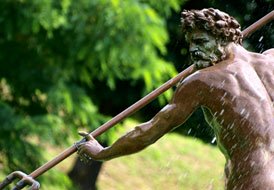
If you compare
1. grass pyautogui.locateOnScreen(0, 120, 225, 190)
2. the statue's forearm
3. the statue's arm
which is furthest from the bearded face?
grass pyautogui.locateOnScreen(0, 120, 225, 190)

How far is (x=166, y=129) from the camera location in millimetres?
5324

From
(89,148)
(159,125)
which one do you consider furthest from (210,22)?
(89,148)

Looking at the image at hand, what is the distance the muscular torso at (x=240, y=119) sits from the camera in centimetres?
520

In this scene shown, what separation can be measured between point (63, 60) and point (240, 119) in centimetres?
684

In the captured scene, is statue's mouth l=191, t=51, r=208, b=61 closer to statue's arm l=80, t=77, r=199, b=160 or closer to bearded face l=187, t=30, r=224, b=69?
bearded face l=187, t=30, r=224, b=69

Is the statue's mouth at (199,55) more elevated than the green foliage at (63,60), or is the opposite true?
the statue's mouth at (199,55)

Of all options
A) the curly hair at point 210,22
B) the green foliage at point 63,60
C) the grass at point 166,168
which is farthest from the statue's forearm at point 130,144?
the grass at point 166,168

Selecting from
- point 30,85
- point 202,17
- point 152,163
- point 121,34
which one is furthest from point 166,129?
point 152,163

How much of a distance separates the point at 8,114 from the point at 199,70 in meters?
6.29

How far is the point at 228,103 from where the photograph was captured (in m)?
5.25

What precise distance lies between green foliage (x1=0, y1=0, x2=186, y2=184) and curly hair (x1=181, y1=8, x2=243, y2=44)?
5.52 m

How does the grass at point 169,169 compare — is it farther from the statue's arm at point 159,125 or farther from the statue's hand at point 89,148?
the statue's arm at point 159,125

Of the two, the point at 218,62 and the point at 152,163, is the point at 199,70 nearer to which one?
the point at 218,62

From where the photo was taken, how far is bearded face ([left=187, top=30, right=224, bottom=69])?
17.6 ft
